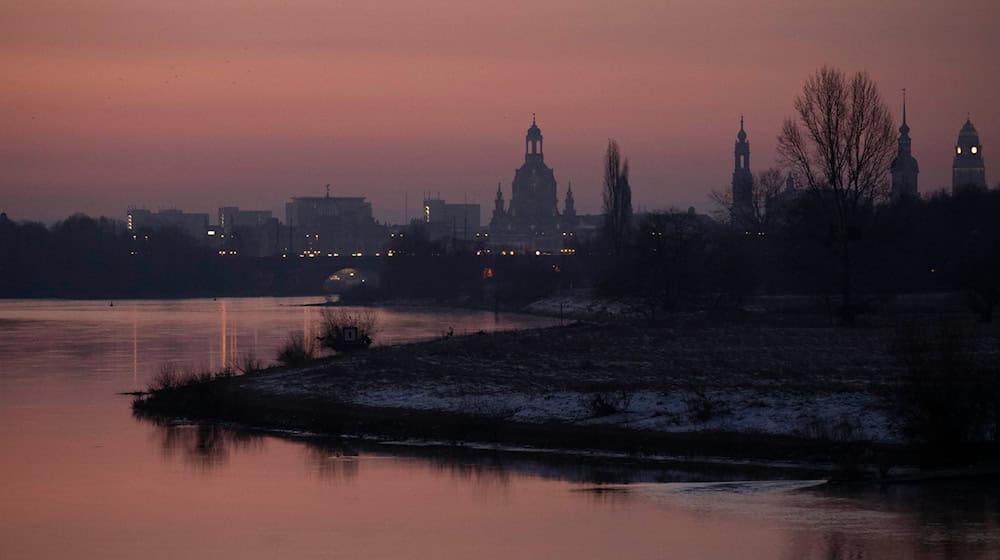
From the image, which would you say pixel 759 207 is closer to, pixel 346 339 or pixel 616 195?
pixel 616 195

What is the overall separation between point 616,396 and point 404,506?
10448mm

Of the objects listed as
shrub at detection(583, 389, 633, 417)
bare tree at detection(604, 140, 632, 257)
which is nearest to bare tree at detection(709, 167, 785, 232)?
bare tree at detection(604, 140, 632, 257)

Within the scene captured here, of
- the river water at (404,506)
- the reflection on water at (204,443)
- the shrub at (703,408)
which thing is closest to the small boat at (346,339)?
the reflection on water at (204,443)

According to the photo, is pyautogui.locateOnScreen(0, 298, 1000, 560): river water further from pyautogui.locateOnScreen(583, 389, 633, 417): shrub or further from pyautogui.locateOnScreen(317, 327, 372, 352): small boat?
pyautogui.locateOnScreen(317, 327, 372, 352): small boat

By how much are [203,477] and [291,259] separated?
15950 cm

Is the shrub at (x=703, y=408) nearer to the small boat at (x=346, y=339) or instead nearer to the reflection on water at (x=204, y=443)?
the reflection on water at (x=204, y=443)

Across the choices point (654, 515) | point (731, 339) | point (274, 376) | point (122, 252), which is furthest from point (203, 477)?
point (122, 252)

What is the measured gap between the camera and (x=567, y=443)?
3177 cm

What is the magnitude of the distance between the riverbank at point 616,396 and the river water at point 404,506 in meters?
1.72

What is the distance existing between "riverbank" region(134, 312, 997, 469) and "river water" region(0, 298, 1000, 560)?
172 cm

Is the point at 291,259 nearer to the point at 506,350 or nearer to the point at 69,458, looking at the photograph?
the point at 506,350

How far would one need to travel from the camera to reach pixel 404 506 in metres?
25.5

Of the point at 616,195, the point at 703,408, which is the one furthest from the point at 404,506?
the point at 616,195

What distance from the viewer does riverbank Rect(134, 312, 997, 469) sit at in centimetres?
3045
